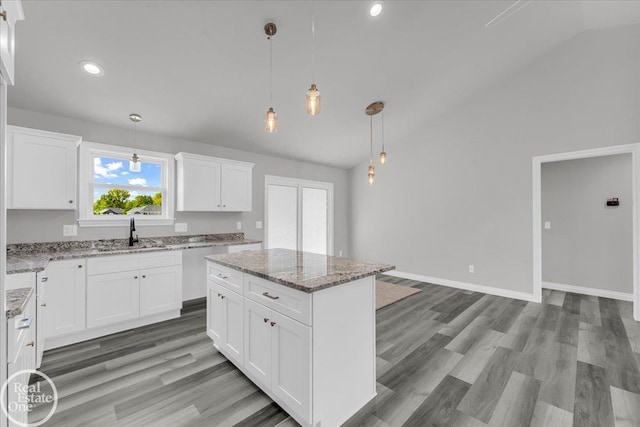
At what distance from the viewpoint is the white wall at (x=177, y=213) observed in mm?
2814

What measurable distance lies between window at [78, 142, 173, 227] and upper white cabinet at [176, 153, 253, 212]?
0.26 metres

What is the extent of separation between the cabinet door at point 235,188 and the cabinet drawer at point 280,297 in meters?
2.31

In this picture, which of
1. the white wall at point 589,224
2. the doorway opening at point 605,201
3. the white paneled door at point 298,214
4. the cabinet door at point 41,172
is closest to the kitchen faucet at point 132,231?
the cabinet door at point 41,172

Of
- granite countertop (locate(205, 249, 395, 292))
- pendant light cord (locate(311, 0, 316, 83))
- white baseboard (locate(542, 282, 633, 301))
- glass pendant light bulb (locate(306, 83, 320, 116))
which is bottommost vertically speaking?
white baseboard (locate(542, 282, 633, 301))

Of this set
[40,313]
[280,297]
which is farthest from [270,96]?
[40,313]

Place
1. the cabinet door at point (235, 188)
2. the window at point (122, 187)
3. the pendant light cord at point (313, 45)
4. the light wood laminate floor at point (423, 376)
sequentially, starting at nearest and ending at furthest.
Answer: the light wood laminate floor at point (423, 376)
the pendant light cord at point (313, 45)
the window at point (122, 187)
the cabinet door at point (235, 188)

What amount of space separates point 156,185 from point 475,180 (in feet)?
16.2

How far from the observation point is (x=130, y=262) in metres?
2.93

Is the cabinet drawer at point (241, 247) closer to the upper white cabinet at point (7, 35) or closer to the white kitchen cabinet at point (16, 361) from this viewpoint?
the white kitchen cabinet at point (16, 361)

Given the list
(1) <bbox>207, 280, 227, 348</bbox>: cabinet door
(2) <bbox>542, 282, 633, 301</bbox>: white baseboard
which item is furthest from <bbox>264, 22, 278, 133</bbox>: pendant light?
(2) <bbox>542, 282, 633, 301</bbox>: white baseboard

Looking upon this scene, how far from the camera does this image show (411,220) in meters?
5.21

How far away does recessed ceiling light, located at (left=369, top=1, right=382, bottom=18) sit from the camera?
2445 mm

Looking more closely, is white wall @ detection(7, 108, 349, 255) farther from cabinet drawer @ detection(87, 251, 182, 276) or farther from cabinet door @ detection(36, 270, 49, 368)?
cabinet door @ detection(36, 270, 49, 368)

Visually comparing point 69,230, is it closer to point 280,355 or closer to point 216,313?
point 216,313
